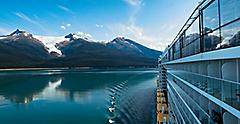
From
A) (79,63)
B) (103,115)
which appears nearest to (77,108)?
(103,115)

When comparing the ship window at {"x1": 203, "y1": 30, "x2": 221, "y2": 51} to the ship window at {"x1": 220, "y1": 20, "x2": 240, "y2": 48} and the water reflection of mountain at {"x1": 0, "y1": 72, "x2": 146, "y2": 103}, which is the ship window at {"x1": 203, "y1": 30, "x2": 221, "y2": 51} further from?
the water reflection of mountain at {"x1": 0, "y1": 72, "x2": 146, "y2": 103}

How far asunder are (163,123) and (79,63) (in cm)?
15371

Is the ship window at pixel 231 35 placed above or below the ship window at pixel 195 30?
below

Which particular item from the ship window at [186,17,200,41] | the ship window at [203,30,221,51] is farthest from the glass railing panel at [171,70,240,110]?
the ship window at [186,17,200,41]

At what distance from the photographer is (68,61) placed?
17225 centimetres

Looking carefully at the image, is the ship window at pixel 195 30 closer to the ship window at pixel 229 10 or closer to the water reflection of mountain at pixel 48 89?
the ship window at pixel 229 10

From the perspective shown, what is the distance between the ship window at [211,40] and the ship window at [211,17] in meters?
0.15

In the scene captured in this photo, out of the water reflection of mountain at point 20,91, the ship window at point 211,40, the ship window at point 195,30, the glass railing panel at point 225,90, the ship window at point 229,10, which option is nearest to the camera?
the glass railing panel at point 225,90

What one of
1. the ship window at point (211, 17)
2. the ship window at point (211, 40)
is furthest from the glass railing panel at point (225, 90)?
the ship window at point (211, 17)

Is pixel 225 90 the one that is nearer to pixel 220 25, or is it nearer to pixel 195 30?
pixel 220 25

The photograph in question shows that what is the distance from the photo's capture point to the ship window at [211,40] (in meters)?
5.37

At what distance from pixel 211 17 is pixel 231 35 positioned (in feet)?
5.42

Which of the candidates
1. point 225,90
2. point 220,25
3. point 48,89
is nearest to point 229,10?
point 220,25

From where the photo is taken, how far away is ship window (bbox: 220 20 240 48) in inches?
166
